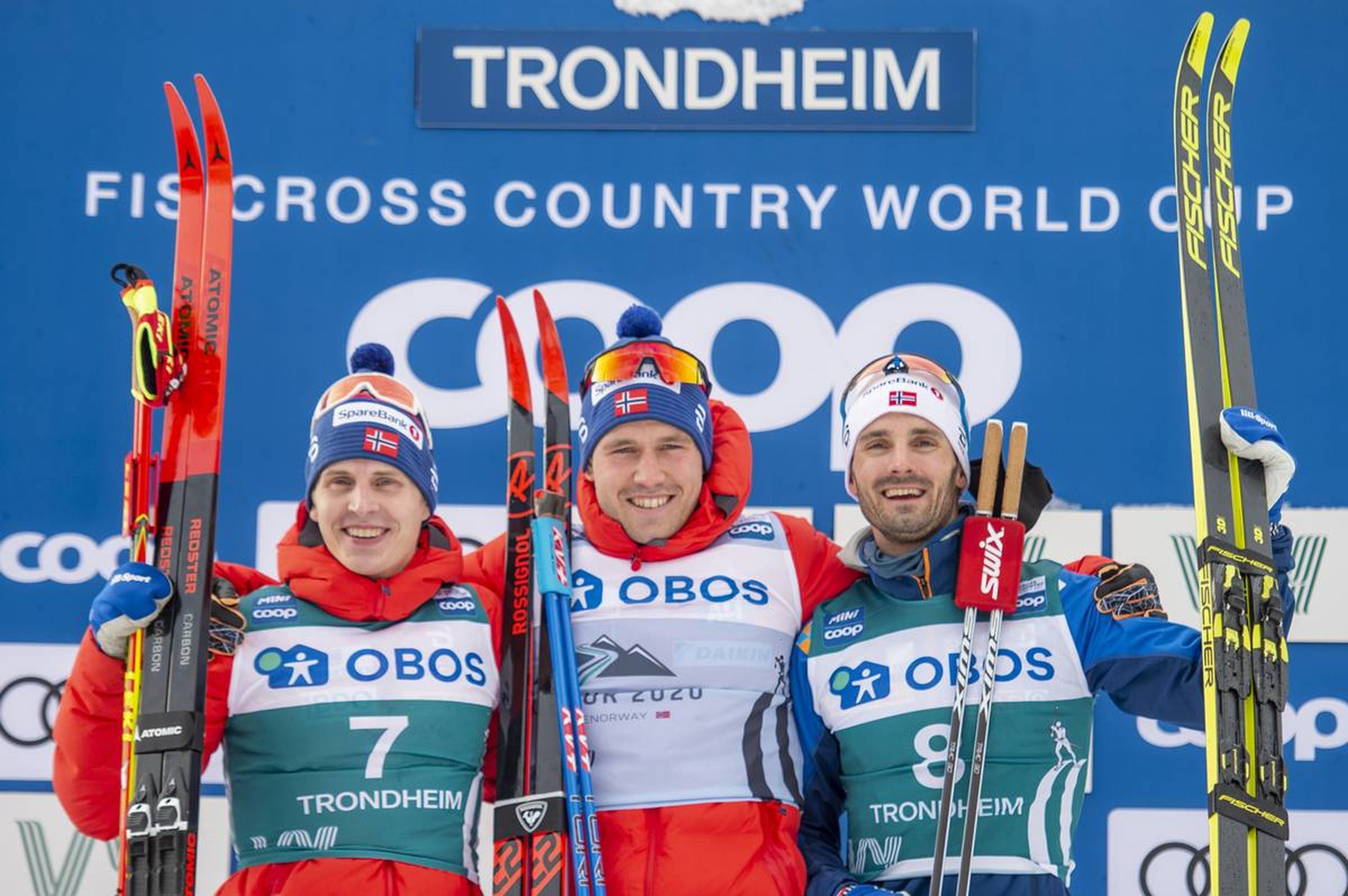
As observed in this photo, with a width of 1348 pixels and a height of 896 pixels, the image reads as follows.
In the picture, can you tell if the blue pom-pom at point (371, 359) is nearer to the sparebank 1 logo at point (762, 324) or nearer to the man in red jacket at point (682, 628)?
the man in red jacket at point (682, 628)

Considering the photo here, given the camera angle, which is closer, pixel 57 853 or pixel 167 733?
pixel 167 733

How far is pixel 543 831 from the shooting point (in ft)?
9.73

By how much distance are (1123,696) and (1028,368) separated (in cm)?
128

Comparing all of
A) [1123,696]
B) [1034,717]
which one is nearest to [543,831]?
[1034,717]

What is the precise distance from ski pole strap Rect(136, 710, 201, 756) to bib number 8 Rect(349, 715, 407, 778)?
0.28 metres

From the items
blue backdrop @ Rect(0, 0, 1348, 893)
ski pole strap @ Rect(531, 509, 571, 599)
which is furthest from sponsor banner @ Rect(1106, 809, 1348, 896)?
ski pole strap @ Rect(531, 509, 571, 599)

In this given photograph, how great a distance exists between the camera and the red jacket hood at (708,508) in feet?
10.2

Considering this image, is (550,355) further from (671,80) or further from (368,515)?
(671,80)

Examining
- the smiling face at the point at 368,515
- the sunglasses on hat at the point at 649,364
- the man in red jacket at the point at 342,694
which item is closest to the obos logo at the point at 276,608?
the man in red jacket at the point at 342,694

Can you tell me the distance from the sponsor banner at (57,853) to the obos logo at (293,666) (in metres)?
1.28

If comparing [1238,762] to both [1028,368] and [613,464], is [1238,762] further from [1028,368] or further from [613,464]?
[1028,368]

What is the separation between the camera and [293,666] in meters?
2.98

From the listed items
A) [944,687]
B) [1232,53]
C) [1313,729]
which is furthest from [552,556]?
[1313,729]

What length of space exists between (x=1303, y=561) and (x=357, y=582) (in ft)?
7.90
